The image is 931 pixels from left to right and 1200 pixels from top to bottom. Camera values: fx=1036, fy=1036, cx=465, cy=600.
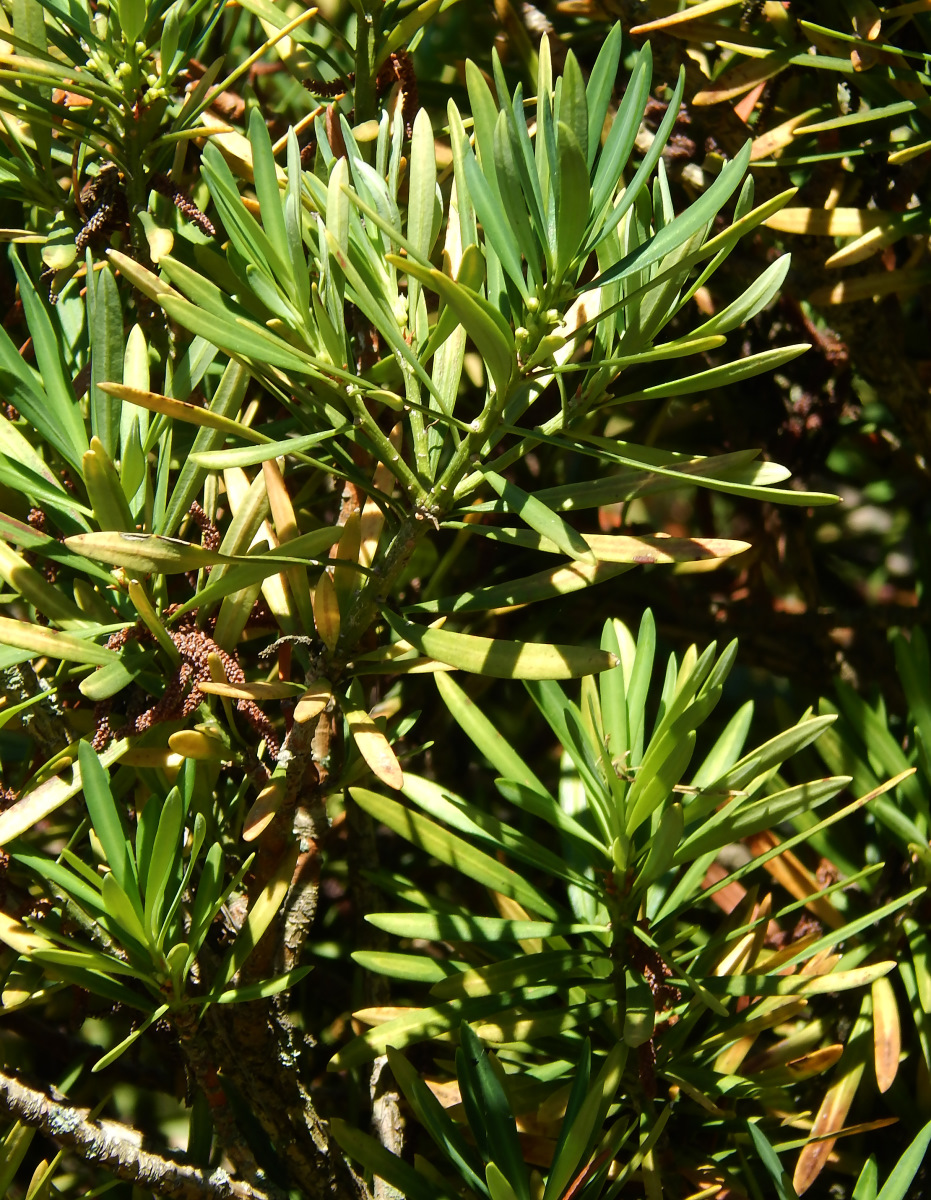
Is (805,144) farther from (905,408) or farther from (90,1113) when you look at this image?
(90,1113)

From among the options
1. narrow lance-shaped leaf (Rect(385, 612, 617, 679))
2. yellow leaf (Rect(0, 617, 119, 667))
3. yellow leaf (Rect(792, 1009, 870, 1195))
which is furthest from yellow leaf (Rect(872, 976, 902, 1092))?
yellow leaf (Rect(0, 617, 119, 667))

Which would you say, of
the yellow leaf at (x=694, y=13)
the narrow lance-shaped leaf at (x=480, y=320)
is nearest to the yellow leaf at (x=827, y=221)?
the yellow leaf at (x=694, y=13)

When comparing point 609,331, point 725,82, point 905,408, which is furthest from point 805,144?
point 609,331

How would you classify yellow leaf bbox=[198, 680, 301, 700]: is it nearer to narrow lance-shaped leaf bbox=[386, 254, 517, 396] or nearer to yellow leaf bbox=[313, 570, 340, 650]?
yellow leaf bbox=[313, 570, 340, 650]

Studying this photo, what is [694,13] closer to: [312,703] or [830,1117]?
[312,703]

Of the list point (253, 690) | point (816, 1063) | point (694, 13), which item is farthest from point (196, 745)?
point (694, 13)

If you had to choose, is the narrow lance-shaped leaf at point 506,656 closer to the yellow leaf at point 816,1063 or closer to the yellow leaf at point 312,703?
the yellow leaf at point 312,703

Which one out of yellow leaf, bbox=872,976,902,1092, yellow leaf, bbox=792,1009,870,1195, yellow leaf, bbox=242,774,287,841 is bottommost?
yellow leaf, bbox=792,1009,870,1195

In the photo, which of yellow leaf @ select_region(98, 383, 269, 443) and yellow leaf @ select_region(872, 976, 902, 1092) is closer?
yellow leaf @ select_region(98, 383, 269, 443)

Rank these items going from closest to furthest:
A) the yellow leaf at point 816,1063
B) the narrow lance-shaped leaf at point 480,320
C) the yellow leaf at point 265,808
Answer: the narrow lance-shaped leaf at point 480,320 → the yellow leaf at point 265,808 → the yellow leaf at point 816,1063
